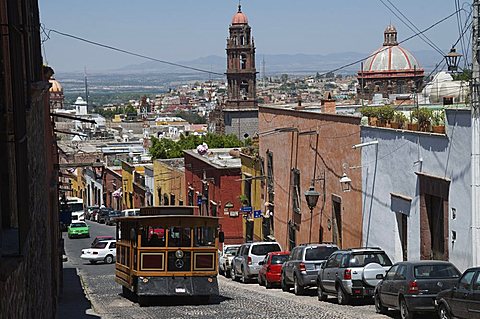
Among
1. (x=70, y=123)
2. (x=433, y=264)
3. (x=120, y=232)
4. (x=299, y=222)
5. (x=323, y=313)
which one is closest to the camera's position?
(x=433, y=264)

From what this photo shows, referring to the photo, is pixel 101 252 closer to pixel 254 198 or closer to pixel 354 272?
pixel 254 198

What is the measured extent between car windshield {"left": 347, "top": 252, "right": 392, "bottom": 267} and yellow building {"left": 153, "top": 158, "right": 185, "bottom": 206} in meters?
46.6

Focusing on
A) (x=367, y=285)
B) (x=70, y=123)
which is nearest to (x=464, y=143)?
(x=367, y=285)

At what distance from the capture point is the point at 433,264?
20797 mm

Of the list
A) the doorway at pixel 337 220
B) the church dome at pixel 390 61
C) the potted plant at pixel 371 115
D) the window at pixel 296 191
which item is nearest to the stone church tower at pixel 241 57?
the church dome at pixel 390 61

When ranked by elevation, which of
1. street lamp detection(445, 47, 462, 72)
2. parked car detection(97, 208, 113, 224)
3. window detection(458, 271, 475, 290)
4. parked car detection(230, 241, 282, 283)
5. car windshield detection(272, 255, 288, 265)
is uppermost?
street lamp detection(445, 47, 462, 72)

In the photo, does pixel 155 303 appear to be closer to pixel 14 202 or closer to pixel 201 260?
pixel 201 260

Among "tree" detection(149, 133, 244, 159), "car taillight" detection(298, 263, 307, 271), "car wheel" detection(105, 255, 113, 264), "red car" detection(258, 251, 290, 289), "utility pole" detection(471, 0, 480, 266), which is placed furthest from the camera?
"tree" detection(149, 133, 244, 159)

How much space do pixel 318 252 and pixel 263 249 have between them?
7965 millimetres

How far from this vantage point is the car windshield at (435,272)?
20469 mm

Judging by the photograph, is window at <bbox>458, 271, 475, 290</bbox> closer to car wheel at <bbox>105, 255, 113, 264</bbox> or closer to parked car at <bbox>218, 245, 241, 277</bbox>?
parked car at <bbox>218, 245, 241, 277</bbox>

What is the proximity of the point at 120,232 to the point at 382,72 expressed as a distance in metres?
54.7

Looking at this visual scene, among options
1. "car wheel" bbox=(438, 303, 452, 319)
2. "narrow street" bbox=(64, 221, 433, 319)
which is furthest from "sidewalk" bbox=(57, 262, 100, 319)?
"car wheel" bbox=(438, 303, 452, 319)

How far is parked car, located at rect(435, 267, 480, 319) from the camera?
664 inches
